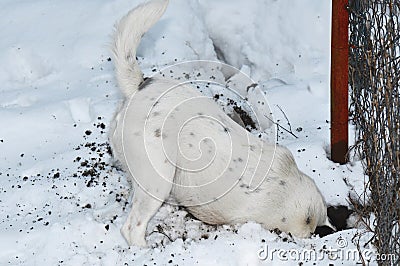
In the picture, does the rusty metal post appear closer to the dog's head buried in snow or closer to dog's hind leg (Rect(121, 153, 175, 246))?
the dog's head buried in snow

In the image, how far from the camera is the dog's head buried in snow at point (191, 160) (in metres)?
4.55

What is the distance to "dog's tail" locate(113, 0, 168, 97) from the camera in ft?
14.9

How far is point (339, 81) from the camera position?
5156mm

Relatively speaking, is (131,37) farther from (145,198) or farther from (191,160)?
(145,198)

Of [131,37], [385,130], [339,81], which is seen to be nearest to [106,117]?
[131,37]

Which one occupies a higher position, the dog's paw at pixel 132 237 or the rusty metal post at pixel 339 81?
the rusty metal post at pixel 339 81

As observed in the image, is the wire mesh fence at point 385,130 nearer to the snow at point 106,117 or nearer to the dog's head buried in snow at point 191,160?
the snow at point 106,117

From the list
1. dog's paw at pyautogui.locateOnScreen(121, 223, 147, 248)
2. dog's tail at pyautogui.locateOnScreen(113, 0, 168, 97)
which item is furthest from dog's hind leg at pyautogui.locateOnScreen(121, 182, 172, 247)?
dog's tail at pyautogui.locateOnScreen(113, 0, 168, 97)

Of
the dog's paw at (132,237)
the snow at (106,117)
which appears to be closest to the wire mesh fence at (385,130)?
the snow at (106,117)

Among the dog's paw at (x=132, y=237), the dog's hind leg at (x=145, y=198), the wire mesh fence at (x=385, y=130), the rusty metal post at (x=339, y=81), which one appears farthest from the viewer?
the rusty metal post at (x=339, y=81)

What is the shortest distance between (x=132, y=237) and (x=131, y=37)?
119 cm

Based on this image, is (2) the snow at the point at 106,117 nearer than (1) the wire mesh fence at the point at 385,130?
No

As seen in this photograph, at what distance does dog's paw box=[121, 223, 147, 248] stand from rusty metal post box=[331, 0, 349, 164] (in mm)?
1541

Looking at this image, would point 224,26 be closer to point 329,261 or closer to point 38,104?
point 38,104
